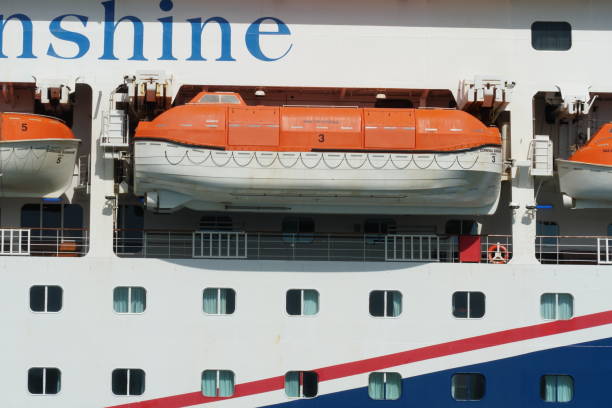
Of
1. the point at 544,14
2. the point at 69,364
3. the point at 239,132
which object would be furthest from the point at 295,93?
the point at 69,364

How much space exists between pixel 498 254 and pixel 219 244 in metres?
5.74

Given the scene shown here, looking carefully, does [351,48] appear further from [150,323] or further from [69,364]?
[69,364]

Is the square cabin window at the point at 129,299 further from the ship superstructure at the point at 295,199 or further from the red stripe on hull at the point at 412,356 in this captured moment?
the red stripe on hull at the point at 412,356

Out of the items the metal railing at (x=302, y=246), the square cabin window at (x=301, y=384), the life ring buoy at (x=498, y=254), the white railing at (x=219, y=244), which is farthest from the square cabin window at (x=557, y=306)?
the white railing at (x=219, y=244)

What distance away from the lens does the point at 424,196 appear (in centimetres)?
1605

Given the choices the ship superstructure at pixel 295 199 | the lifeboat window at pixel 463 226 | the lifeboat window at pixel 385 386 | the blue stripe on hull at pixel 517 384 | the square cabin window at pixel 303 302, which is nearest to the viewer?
the ship superstructure at pixel 295 199

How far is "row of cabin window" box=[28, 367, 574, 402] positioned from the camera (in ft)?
51.9

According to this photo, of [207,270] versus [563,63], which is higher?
[563,63]

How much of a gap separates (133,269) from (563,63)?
1001 cm

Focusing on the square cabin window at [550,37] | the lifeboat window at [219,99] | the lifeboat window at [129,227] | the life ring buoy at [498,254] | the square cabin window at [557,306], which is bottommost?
the square cabin window at [557,306]

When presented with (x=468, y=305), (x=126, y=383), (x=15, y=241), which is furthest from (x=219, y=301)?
(x=15, y=241)

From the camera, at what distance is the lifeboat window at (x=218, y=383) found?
1584 cm

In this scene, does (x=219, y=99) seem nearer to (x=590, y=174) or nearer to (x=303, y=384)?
(x=303, y=384)

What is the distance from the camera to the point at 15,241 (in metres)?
17.8
